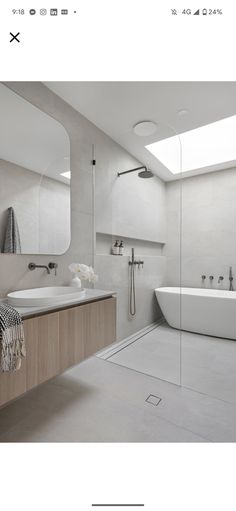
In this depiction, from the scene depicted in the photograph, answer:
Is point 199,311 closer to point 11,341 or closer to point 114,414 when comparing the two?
point 114,414

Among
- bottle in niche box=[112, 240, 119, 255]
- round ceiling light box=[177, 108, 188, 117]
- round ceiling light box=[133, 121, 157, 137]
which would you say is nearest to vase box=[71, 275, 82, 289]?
bottle in niche box=[112, 240, 119, 255]

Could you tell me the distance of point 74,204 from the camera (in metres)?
1.99

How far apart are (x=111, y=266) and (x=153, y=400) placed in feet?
4.15

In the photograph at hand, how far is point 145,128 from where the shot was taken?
230cm

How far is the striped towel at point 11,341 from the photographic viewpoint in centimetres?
94

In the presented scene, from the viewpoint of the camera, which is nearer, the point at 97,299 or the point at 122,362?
the point at 97,299

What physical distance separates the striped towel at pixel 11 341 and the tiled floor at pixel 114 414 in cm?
54

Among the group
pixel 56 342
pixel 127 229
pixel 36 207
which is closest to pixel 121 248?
pixel 127 229
